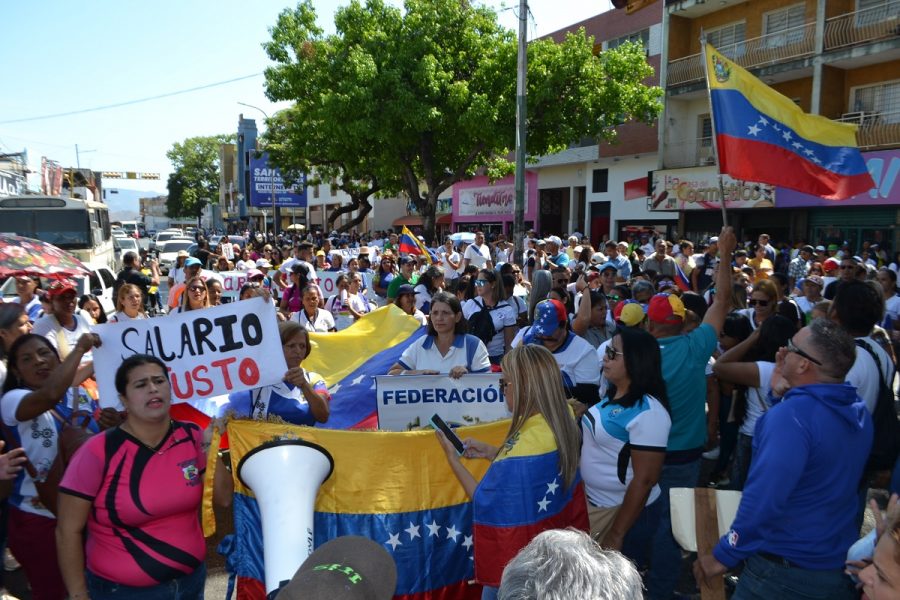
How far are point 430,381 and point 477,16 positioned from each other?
2092cm

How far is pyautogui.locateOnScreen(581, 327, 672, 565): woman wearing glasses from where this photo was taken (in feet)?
9.88

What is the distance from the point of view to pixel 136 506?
9.02ft

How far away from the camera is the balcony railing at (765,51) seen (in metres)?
20.8

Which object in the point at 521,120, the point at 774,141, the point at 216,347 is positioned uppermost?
the point at 521,120

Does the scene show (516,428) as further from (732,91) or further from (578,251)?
(578,251)

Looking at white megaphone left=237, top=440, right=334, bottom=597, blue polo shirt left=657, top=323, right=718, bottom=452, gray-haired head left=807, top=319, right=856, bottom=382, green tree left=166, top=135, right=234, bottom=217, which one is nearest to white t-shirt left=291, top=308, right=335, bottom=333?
white megaphone left=237, top=440, right=334, bottom=597

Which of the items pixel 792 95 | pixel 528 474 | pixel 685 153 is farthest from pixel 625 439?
pixel 685 153

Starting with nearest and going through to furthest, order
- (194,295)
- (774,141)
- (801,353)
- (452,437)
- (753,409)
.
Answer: (801,353), (452,437), (753,409), (774,141), (194,295)

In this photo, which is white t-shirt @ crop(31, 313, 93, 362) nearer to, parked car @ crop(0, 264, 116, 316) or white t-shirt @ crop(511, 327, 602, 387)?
parked car @ crop(0, 264, 116, 316)

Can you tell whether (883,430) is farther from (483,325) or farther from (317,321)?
(317,321)

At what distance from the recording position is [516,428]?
2908 mm

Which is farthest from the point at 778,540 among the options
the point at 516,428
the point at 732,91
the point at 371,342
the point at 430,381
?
the point at 371,342

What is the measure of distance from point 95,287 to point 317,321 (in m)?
7.77

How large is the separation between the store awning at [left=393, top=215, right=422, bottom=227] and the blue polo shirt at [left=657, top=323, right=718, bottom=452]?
43623 millimetres
